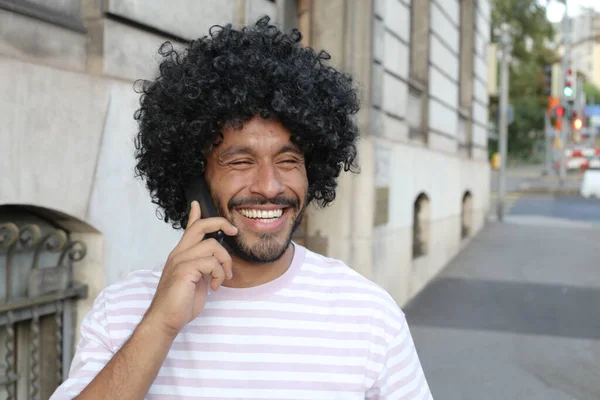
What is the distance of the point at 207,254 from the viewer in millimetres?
1562

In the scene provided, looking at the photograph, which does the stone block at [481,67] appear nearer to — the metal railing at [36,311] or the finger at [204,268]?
the metal railing at [36,311]

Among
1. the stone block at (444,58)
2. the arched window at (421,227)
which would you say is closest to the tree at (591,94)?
the stone block at (444,58)

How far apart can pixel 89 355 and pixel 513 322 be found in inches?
247

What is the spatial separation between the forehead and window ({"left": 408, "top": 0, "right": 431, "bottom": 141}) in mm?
7203

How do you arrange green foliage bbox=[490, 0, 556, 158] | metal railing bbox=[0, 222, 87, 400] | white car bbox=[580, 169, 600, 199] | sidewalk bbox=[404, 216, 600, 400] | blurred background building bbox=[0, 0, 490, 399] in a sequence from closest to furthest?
1. blurred background building bbox=[0, 0, 490, 399]
2. metal railing bbox=[0, 222, 87, 400]
3. sidewalk bbox=[404, 216, 600, 400]
4. white car bbox=[580, 169, 600, 199]
5. green foliage bbox=[490, 0, 556, 158]

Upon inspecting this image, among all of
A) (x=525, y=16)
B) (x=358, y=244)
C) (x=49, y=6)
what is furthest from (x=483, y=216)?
(x=525, y=16)

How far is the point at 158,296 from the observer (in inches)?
61.2

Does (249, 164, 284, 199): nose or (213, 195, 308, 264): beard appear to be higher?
(249, 164, 284, 199): nose

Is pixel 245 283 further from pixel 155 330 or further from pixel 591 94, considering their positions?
pixel 591 94

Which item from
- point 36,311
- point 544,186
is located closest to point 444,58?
point 36,311

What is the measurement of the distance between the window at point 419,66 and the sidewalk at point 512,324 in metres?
2.16

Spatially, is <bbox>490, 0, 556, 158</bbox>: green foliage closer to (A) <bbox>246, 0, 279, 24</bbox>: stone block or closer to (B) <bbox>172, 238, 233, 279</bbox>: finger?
(A) <bbox>246, 0, 279, 24</bbox>: stone block

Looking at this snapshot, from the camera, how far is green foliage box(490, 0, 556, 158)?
32.6 metres

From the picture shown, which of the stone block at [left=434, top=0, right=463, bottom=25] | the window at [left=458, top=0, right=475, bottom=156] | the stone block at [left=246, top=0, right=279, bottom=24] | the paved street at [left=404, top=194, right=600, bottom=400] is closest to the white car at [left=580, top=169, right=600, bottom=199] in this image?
the paved street at [left=404, top=194, right=600, bottom=400]
